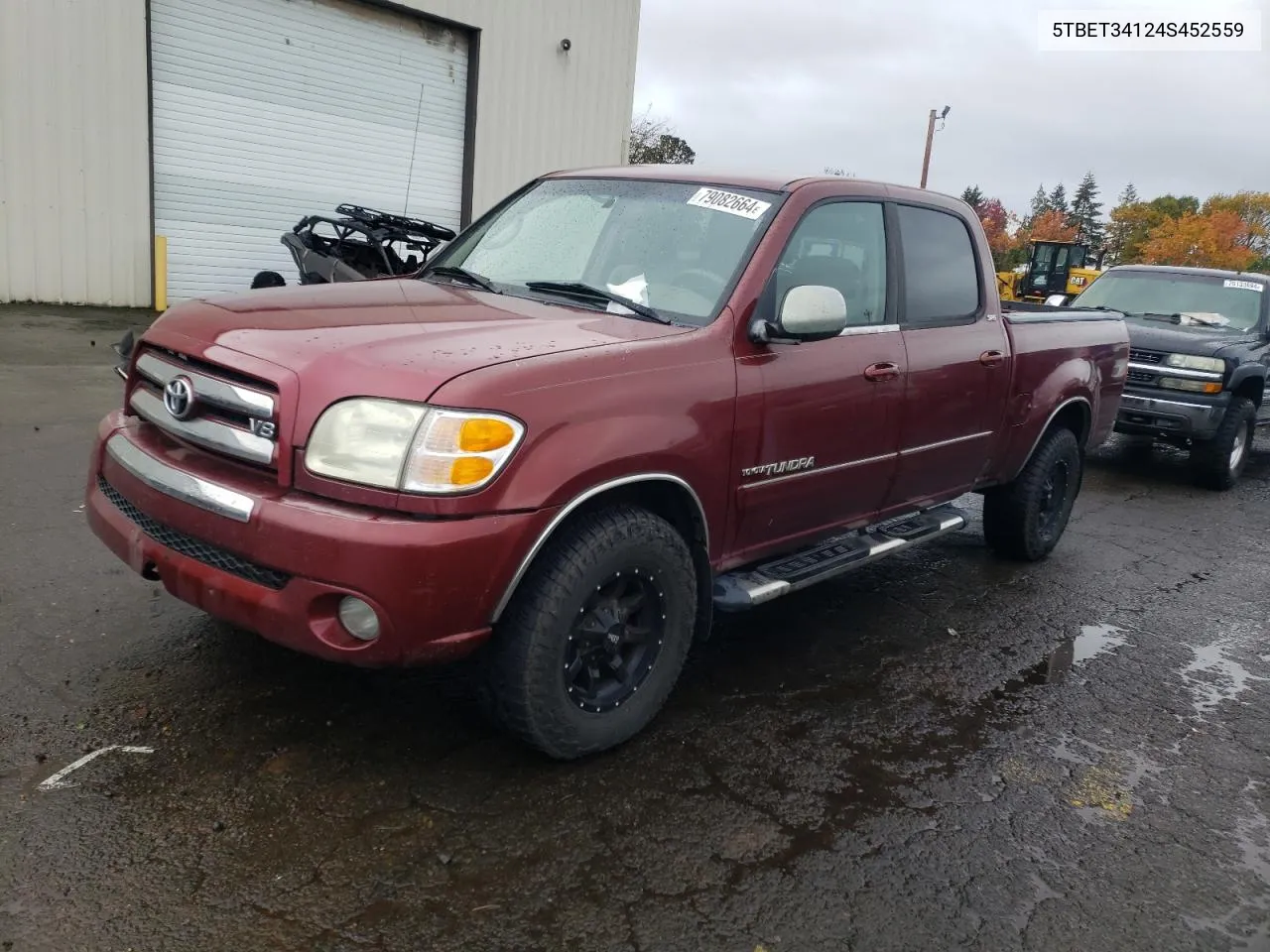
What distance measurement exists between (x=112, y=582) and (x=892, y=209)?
145 inches

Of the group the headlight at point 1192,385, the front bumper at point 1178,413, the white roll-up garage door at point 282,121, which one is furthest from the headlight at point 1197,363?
the white roll-up garage door at point 282,121

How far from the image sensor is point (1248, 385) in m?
8.76

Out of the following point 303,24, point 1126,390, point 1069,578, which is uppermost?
point 303,24

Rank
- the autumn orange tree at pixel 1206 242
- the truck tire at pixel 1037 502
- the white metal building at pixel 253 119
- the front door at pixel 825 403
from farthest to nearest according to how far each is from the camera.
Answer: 1. the autumn orange tree at pixel 1206 242
2. the white metal building at pixel 253 119
3. the truck tire at pixel 1037 502
4. the front door at pixel 825 403

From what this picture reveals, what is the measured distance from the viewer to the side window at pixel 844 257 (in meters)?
3.80

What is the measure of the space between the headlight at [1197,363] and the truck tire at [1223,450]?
0.37 meters

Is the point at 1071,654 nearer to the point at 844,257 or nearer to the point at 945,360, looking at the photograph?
the point at 945,360

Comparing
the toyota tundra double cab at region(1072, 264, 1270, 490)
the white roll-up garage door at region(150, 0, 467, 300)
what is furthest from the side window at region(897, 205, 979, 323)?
the white roll-up garage door at region(150, 0, 467, 300)

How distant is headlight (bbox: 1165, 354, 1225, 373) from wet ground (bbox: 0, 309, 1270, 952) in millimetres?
4409

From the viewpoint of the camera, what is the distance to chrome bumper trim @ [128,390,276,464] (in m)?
2.78

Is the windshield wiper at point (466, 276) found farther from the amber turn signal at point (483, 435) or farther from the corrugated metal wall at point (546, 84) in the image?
the corrugated metal wall at point (546, 84)

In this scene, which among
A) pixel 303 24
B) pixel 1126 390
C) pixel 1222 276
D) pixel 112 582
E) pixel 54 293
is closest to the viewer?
pixel 112 582

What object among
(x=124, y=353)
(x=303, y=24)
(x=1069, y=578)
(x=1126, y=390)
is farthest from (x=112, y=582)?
(x=303, y=24)

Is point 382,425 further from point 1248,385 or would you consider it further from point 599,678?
point 1248,385
